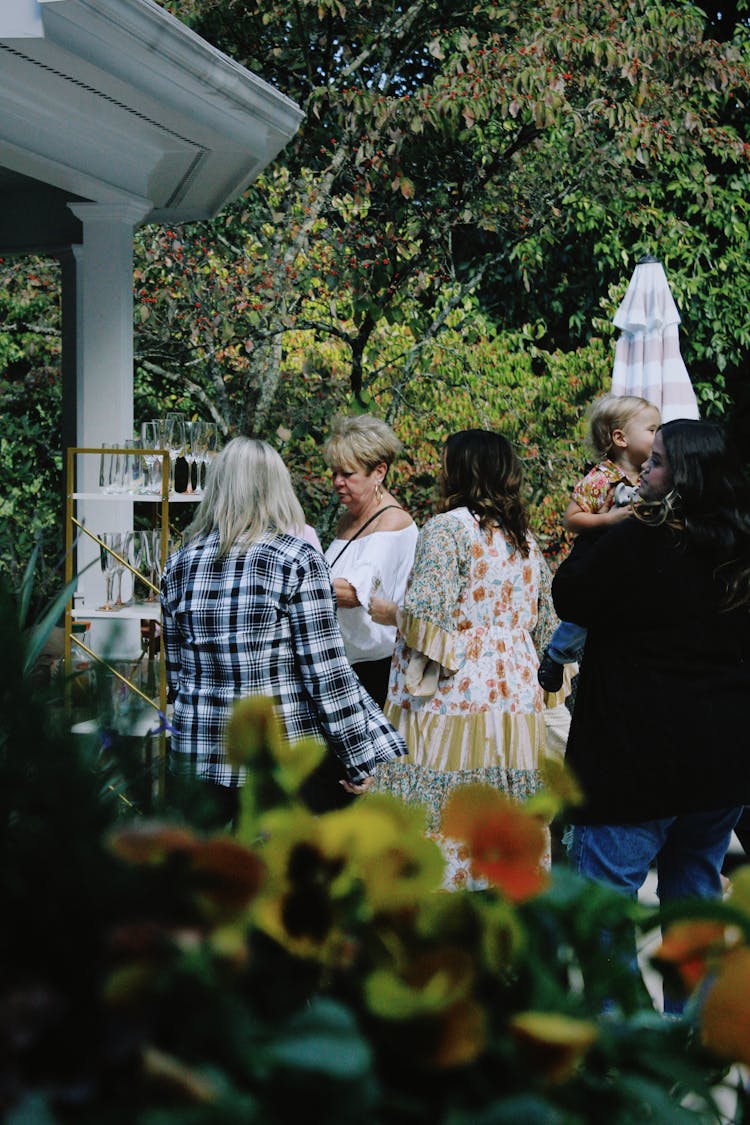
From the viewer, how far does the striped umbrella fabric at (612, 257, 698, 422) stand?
5.83 meters

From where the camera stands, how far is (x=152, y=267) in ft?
25.1

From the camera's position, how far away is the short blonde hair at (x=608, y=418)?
13.6 feet

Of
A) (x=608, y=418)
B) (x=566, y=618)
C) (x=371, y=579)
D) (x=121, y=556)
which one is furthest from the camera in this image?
(x=608, y=418)

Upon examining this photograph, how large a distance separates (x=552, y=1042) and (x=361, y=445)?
3.64m

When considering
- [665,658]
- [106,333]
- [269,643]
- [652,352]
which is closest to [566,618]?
[665,658]

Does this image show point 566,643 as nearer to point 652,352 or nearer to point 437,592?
point 437,592

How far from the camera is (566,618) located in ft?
Result: 8.46

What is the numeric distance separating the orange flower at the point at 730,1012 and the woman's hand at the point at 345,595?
3.31 m

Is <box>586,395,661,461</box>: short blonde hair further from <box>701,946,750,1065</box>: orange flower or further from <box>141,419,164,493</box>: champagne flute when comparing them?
<box>701,946,750,1065</box>: orange flower

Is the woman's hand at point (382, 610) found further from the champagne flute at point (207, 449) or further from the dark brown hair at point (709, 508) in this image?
the dark brown hair at point (709, 508)

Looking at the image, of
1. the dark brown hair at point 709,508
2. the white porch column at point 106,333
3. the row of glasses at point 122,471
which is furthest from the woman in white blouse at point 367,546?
the dark brown hair at point 709,508

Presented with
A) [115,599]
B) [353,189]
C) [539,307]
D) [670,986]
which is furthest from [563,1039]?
[539,307]

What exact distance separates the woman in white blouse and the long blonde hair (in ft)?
3.34

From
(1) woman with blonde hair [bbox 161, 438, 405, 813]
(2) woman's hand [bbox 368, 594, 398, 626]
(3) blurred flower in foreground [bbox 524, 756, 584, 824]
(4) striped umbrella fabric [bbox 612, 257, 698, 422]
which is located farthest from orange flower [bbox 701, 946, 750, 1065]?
(4) striped umbrella fabric [bbox 612, 257, 698, 422]
